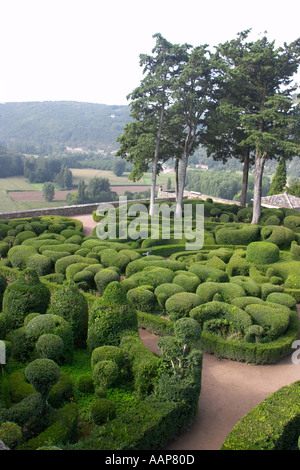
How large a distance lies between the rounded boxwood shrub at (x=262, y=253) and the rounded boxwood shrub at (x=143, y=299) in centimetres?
524

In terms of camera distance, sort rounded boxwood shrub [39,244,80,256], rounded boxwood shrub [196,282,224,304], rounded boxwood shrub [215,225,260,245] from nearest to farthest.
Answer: rounded boxwood shrub [196,282,224,304] < rounded boxwood shrub [39,244,80,256] < rounded boxwood shrub [215,225,260,245]

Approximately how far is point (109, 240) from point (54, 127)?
13687 cm

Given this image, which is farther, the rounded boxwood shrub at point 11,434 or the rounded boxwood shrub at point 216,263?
the rounded boxwood shrub at point 216,263

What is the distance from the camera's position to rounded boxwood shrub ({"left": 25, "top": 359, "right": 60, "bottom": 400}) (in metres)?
6.98

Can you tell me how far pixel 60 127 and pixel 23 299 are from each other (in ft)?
478

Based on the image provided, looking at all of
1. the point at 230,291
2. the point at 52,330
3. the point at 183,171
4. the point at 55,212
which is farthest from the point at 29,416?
the point at 55,212

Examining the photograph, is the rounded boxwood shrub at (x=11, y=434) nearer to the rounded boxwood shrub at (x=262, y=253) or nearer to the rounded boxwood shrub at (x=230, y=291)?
the rounded boxwood shrub at (x=230, y=291)

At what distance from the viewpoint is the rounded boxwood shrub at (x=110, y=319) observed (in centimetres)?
957

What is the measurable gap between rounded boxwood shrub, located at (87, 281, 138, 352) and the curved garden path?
1.55 metres

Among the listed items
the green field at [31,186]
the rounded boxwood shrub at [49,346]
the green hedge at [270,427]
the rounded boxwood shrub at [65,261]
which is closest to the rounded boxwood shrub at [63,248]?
the rounded boxwood shrub at [65,261]

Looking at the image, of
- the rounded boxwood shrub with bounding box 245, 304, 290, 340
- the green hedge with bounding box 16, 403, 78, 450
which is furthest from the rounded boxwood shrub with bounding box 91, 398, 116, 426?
the rounded boxwood shrub with bounding box 245, 304, 290, 340

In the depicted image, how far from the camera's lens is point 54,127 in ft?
478

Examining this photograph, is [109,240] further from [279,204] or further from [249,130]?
[279,204]

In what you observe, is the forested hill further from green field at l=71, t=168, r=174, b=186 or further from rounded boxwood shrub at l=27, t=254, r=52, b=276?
rounded boxwood shrub at l=27, t=254, r=52, b=276
